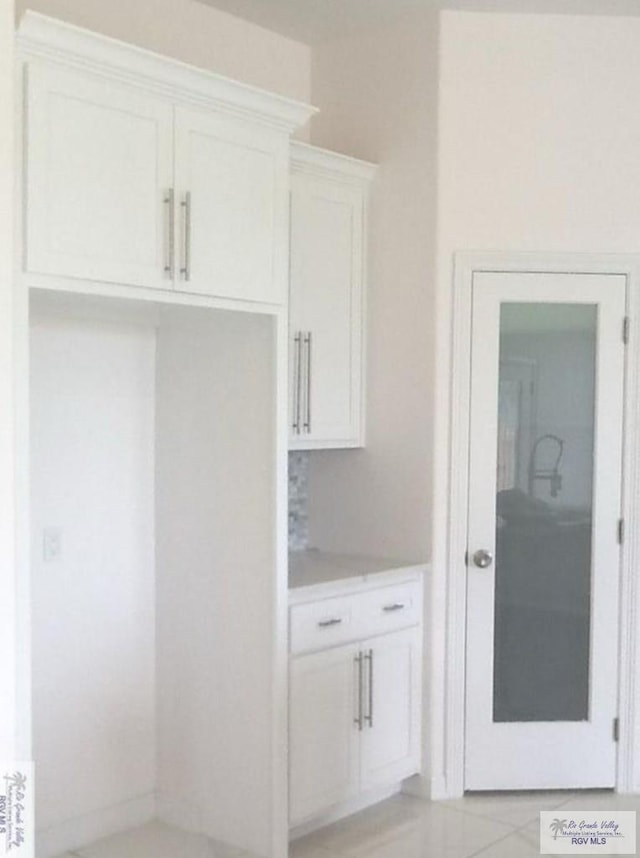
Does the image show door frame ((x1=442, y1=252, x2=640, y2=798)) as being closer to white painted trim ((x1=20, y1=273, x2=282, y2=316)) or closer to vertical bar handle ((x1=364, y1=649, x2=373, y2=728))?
vertical bar handle ((x1=364, y1=649, x2=373, y2=728))

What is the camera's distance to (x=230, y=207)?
10.5 feet

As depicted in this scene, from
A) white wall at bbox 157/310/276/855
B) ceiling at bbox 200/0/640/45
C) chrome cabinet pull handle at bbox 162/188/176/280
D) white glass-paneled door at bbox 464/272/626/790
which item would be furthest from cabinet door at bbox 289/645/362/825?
ceiling at bbox 200/0/640/45

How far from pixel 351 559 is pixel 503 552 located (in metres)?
0.62

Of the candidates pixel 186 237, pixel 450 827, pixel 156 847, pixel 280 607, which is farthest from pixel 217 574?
pixel 450 827

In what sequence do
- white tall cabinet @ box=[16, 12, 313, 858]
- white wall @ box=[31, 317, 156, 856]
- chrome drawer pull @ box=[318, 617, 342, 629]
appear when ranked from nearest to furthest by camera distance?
white tall cabinet @ box=[16, 12, 313, 858] → white wall @ box=[31, 317, 156, 856] → chrome drawer pull @ box=[318, 617, 342, 629]

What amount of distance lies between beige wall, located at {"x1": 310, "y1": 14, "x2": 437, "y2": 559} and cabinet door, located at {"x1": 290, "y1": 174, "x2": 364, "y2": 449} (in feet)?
0.31

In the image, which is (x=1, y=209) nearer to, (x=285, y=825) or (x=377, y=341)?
(x=377, y=341)

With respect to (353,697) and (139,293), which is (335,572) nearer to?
(353,697)

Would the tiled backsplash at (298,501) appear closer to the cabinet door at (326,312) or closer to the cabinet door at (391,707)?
the cabinet door at (326,312)

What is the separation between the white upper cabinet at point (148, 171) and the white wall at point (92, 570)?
589mm

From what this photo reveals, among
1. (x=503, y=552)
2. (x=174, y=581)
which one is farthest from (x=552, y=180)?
(x=174, y=581)

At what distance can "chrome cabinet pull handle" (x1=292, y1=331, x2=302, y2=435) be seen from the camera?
382cm

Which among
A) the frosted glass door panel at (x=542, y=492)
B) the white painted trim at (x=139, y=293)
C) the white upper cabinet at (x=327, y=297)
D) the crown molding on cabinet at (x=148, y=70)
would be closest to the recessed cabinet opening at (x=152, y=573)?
the white painted trim at (x=139, y=293)

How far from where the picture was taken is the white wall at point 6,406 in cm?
251
